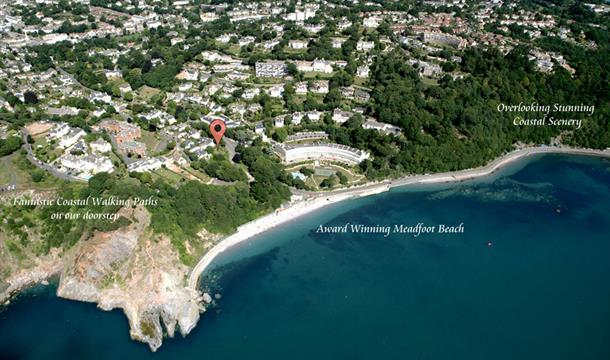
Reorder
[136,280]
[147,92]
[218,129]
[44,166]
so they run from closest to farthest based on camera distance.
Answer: [136,280]
[44,166]
[218,129]
[147,92]

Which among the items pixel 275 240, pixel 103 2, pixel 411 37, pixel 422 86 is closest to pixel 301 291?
pixel 275 240

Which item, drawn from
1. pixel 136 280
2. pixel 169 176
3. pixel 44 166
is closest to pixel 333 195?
pixel 169 176

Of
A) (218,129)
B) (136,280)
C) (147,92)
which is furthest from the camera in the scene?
(147,92)

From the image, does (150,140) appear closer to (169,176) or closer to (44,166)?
(169,176)

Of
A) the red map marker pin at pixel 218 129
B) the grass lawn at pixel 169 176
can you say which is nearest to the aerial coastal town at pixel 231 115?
the grass lawn at pixel 169 176

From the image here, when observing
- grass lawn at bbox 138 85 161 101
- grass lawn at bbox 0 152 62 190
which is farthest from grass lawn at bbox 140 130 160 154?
grass lawn at bbox 138 85 161 101

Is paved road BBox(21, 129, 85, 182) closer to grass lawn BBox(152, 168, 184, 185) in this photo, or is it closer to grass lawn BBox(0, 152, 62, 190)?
grass lawn BBox(0, 152, 62, 190)

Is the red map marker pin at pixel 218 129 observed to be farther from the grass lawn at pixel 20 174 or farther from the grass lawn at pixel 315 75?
the grass lawn at pixel 315 75
